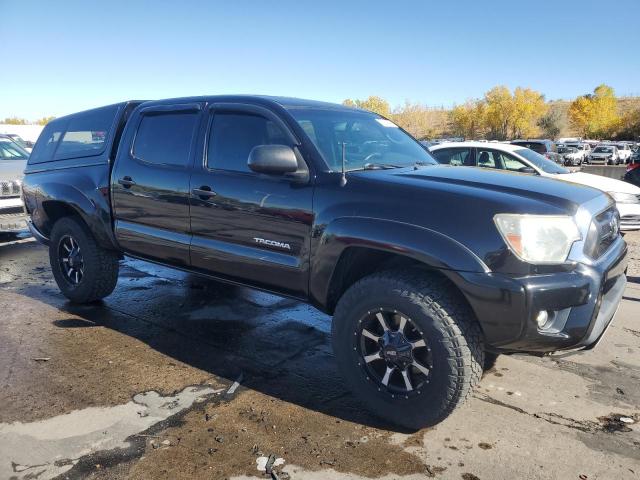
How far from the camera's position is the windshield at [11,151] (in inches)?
348

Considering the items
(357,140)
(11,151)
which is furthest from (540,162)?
(11,151)

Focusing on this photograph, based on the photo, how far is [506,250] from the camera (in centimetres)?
253

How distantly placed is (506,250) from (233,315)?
2946 millimetres

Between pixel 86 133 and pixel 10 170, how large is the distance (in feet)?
13.3

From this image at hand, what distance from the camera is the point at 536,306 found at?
2.49 m

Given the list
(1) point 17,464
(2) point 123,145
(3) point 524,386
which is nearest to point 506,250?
(3) point 524,386

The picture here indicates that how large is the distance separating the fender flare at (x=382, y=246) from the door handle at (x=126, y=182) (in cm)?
194

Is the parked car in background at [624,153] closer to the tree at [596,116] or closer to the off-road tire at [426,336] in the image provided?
the tree at [596,116]

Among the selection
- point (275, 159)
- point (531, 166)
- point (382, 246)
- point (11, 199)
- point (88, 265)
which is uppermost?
point (275, 159)

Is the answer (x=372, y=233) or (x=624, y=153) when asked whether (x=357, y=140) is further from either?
(x=624, y=153)

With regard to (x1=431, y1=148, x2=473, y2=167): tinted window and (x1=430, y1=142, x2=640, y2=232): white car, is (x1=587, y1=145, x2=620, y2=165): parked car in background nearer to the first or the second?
(x1=430, y1=142, x2=640, y2=232): white car

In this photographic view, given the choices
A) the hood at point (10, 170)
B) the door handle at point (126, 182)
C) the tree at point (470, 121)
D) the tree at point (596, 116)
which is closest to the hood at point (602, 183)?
the door handle at point (126, 182)

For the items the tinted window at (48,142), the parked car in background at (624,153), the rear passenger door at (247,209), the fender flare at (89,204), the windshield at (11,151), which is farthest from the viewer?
the parked car in background at (624,153)

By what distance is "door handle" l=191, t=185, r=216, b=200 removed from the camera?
142 inches
